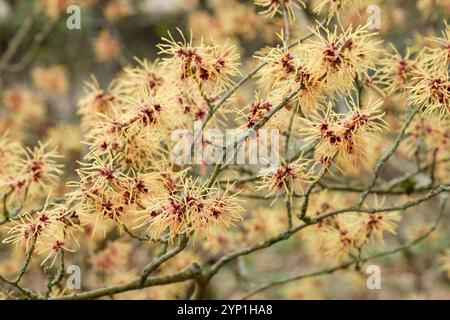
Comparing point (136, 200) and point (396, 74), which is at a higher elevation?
point (396, 74)

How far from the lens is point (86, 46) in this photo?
5.47 metres

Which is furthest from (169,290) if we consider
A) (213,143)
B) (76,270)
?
(213,143)

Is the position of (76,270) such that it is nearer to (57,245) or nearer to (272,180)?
(57,245)

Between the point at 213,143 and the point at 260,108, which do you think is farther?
the point at 213,143

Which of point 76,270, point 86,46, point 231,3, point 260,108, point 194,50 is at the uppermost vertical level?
point 86,46

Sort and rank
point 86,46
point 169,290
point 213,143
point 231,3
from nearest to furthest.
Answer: point 213,143 → point 169,290 → point 231,3 → point 86,46

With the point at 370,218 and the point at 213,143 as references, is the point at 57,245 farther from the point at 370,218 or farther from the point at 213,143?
the point at 370,218

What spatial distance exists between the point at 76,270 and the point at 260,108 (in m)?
0.84

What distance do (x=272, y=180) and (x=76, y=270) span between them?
2.61ft

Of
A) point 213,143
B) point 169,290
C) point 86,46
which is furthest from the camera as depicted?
point 86,46

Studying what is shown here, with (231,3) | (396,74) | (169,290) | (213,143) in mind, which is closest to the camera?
(213,143)

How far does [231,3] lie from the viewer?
11.7ft
